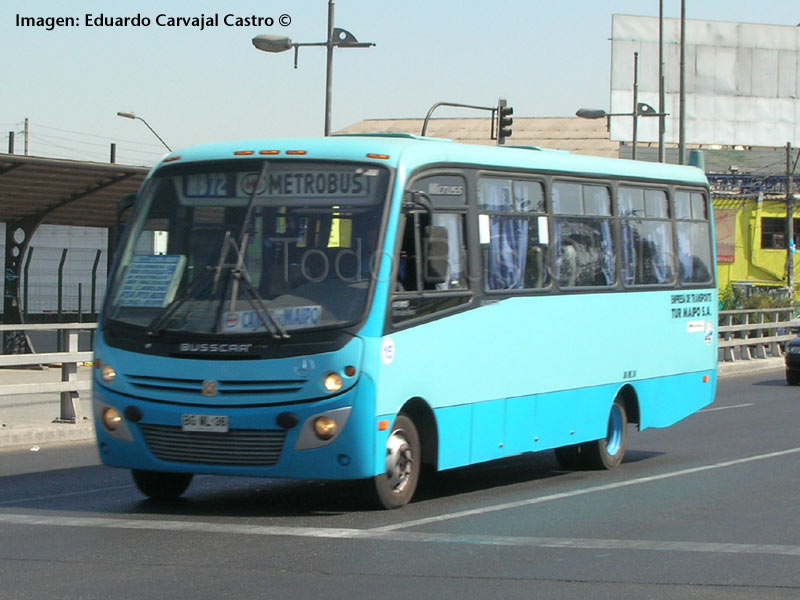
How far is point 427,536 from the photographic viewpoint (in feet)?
30.5

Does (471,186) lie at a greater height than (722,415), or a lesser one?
greater

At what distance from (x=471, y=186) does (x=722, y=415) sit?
10284 mm

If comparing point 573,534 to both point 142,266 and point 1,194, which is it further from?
point 1,194

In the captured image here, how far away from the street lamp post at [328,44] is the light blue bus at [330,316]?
13.8 m

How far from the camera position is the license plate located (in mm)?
9953

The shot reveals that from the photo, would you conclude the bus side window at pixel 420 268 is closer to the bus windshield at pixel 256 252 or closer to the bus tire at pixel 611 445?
the bus windshield at pixel 256 252

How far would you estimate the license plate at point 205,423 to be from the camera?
392 inches

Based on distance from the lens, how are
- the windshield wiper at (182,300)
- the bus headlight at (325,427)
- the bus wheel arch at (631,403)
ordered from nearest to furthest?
1. the bus headlight at (325,427)
2. the windshield wiper at (182,300)
3. the bus wheel arch at (631,403)

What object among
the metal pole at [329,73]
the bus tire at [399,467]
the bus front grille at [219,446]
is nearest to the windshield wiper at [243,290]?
the bus front grille at [219,446]

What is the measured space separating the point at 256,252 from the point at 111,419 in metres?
1.57

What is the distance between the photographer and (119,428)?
1034 cm

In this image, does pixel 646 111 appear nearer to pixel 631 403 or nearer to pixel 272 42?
pixel 272 42

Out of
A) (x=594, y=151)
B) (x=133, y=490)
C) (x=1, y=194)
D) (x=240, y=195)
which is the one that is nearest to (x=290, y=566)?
(x=240, y=195)

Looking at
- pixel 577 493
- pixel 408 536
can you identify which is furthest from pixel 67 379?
pixel 408 536
